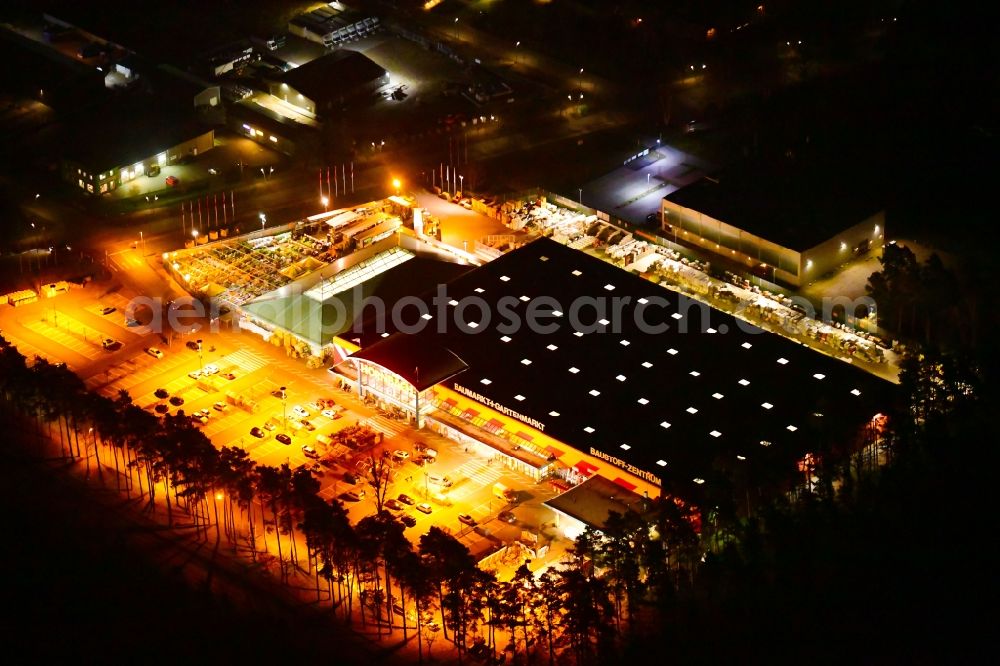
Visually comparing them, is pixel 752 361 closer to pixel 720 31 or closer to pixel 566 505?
pixel 566 505

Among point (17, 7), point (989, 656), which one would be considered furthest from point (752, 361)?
point (17, 7)

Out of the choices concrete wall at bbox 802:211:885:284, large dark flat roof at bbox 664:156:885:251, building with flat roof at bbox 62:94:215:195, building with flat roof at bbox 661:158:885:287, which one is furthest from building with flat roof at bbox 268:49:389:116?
concrete wall at bbox 802:211:885:284

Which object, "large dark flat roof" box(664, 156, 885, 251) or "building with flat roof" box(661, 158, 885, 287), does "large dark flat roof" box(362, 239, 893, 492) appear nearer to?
"building with flat roof" box(661, 158, 885, 287)

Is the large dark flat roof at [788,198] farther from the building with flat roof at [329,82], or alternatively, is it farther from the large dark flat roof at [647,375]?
the building with flat roof at [329,82]

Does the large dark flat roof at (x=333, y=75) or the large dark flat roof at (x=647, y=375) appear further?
the large dark flat roof at (x=333, y=75)

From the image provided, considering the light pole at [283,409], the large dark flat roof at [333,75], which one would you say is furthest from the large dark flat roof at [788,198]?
the light pole at [283,409]
